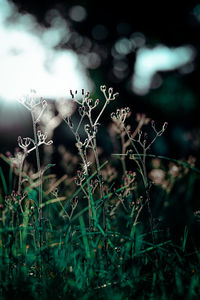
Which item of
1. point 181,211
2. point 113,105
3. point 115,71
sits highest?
point 115,71

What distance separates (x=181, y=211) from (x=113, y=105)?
885cm

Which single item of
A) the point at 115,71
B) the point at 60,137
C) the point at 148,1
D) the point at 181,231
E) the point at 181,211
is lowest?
the point at 181,231

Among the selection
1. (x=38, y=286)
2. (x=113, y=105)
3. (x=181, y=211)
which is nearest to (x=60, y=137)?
(x=113, y=105)

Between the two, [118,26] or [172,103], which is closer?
[172,103]

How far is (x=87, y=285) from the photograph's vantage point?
1822 millimetres

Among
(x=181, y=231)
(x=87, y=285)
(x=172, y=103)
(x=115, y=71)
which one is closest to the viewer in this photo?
(x=87, y=285)

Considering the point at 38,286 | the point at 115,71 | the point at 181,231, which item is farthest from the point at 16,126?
the point at 115,71

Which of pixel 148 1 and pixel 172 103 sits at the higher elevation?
pixel 148 1

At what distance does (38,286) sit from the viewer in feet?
6.07

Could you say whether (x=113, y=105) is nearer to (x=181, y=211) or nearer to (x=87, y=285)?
(x=181, y=211)

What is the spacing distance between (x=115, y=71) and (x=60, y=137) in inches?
321

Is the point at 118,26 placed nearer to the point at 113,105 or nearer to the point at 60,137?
the point at 113,105

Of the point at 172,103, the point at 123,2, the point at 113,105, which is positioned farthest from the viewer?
the point at 123,2

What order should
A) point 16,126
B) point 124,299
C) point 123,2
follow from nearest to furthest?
point 124,299 → point 16,126 → point 123,2
